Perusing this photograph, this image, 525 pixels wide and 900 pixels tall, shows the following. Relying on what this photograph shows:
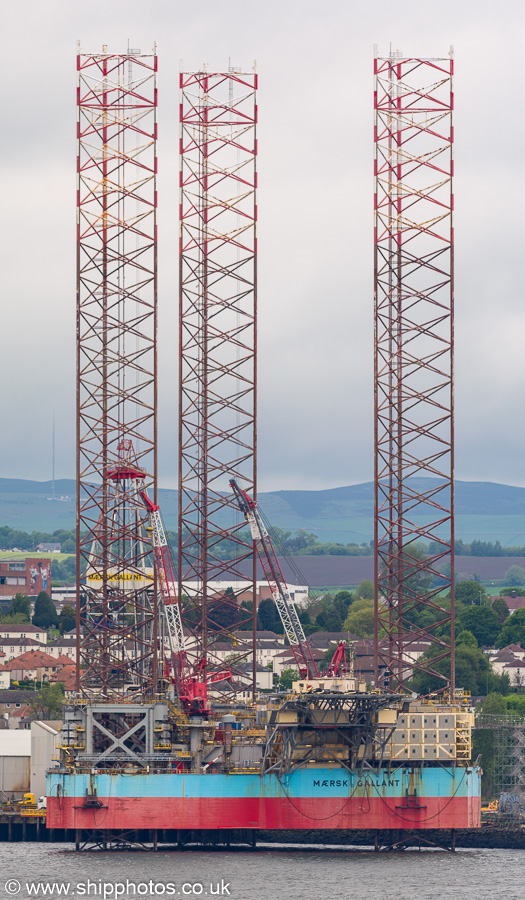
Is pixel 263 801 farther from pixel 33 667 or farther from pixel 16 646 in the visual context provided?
pixel 16 646

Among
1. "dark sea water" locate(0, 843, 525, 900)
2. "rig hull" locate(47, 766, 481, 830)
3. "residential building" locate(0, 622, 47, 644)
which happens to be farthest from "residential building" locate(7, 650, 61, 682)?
"rig hull" locate(47, 766, 481, 830)

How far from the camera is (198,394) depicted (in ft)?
296

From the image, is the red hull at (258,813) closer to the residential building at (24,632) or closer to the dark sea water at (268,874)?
the dark sea water at (268,874)

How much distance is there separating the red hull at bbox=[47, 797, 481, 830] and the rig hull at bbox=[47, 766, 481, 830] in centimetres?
4

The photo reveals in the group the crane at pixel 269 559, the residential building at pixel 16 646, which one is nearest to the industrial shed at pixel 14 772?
the crane at pixel 269 559

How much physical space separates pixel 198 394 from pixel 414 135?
15.4 meters

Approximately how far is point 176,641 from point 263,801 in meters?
8.84

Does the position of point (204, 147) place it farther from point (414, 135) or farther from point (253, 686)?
point (253, 686)

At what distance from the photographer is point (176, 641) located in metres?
88.2

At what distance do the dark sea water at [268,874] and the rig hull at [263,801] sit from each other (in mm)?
1397

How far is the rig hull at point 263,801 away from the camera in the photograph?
8325 cm

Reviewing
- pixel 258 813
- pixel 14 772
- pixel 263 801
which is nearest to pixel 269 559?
pixel 263 801

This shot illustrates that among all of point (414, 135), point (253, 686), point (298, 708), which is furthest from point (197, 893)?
point (414, 135)

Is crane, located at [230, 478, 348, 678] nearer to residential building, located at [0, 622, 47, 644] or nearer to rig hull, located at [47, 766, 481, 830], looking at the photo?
rig hull, located at [47, 766, 481, 830]
